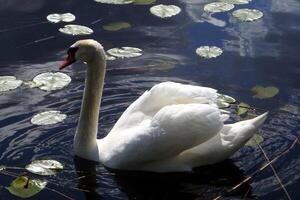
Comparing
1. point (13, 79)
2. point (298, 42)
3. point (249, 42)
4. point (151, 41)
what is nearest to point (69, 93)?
point (13, 79)

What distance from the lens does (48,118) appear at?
4582 mm

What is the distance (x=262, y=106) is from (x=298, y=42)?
1.46 m

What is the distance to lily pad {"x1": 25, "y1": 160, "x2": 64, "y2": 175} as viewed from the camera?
400 centimetres

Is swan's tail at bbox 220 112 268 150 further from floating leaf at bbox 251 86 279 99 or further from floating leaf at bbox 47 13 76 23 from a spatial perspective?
floating leaf at bbox 47 13 76 23

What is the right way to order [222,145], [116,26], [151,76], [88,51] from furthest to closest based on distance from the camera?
[116,26]
[151,76]
[88,51]
[222,145]

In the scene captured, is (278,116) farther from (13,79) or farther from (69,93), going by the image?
(13,79)

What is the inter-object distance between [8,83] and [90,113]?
1.11 metres

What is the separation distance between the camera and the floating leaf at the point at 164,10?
249 inches

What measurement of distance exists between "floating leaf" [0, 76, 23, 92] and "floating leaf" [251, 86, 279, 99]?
1.75 m

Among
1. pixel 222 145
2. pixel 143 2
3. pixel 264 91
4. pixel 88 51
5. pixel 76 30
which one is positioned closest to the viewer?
pixel 222 145

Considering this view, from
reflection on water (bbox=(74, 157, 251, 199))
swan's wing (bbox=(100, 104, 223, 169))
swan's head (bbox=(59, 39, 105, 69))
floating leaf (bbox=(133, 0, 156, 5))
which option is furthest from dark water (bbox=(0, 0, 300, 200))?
swan's head (bbox=(59, 39, 105, 69))

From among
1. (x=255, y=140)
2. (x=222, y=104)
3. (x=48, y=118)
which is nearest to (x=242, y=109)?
(x=222, y=104)

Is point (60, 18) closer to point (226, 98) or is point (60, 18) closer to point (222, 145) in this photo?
point (226, 98)

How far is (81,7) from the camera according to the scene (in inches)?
261
